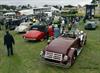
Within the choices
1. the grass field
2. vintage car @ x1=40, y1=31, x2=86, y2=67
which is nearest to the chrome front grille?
vintage car @ x1=40, y1=31, x2=86, y2=67

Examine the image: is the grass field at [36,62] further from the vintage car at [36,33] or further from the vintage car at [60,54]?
the vintage car at [36,33]

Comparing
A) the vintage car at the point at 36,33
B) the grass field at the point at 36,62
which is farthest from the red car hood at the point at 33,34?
the grass field at the point at 36,62

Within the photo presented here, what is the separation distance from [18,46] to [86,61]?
6.17m

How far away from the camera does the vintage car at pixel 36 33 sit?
58.5 feet

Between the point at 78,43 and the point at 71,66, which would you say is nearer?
the point at 71,66

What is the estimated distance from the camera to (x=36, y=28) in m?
19.1

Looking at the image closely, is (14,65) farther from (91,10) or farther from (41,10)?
(41,10)

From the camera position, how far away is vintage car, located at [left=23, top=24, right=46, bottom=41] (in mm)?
17828

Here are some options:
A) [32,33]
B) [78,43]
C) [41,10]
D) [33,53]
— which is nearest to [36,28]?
[32,33]

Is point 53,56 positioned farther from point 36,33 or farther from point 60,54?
point 36,33

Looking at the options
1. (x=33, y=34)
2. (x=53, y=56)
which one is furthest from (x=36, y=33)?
(x=53, y=56)

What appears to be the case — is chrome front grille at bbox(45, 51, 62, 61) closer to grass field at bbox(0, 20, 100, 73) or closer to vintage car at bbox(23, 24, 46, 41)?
grass field at bbox(0, 20, 100, 73)

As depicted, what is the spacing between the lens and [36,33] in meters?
18.2

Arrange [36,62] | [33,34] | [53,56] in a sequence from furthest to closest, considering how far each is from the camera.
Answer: [33,34] < [36,62] < [53,56]
